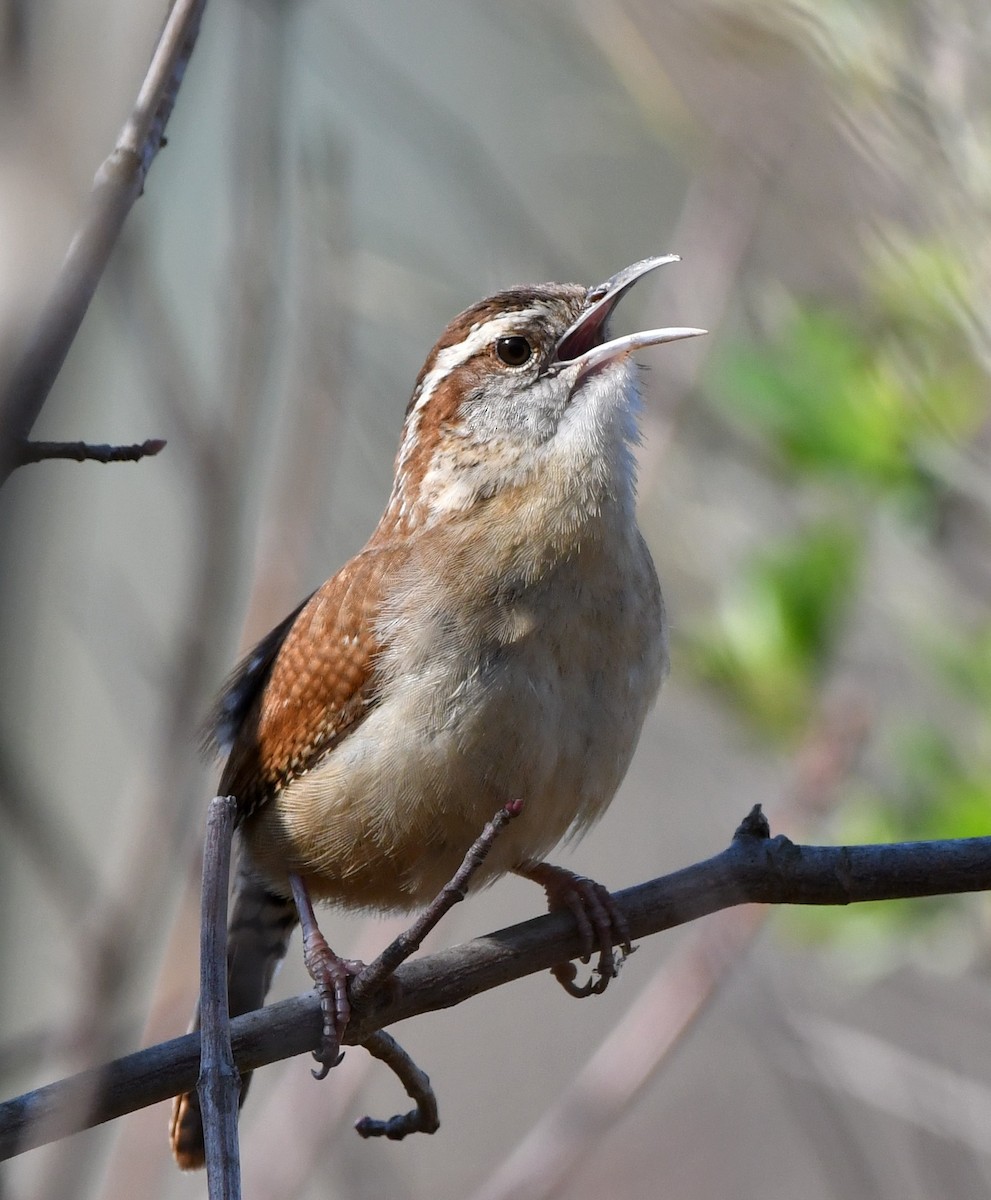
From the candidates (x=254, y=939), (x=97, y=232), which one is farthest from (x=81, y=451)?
(x=254, y=939)

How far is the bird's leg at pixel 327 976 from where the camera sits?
8.29 ft

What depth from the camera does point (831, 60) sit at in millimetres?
3754

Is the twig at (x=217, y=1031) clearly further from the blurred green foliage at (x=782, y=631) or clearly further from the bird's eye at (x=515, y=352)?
the blurred green foliage at (x=782, y=631)

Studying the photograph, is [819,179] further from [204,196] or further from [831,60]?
[204,196]

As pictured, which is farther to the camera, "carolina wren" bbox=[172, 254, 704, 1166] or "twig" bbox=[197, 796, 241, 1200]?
"carolina wren" bbox=[172, 254, 704, 1166]

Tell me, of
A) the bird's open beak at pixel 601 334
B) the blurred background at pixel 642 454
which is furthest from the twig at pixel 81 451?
the bird's open beak at pixel 601 334

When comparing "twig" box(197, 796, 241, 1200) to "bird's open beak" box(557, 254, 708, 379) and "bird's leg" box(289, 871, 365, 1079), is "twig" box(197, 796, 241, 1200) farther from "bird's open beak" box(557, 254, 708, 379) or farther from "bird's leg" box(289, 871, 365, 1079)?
"bird's open beak" box(557, 254, 708, 379)

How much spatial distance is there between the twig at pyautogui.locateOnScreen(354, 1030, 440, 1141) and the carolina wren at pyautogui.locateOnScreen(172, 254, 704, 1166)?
39 cm

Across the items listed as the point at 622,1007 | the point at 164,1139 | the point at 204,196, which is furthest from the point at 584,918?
the point at 622,1007

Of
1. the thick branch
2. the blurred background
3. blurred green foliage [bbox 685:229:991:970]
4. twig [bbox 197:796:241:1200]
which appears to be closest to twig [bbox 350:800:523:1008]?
the thick branch

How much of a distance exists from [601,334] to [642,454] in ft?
2.25

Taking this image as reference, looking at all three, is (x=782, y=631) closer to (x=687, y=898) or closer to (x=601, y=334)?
(x=601, y=334)

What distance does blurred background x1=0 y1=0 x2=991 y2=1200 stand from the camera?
2.56m

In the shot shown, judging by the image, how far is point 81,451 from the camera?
6.74 ft
